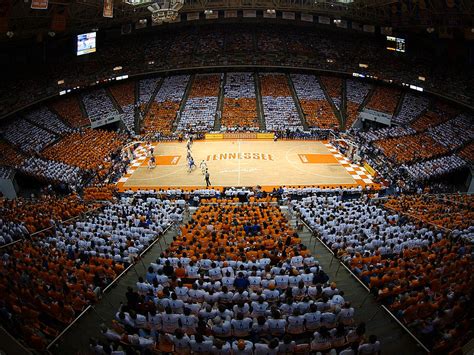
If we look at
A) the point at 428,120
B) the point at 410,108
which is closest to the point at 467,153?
the point at 428,120

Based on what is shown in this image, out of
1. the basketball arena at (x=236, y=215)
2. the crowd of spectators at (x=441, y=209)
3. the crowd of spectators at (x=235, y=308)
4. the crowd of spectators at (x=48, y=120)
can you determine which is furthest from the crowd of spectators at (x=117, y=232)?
the crowd of spectators at (x=48, y=120)

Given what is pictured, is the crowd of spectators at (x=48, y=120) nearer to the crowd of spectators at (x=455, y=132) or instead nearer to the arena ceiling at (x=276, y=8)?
the arena ceiling at (x=276, y=8)

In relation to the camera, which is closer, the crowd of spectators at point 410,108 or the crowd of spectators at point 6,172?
the crowd of spectators at point 6,172

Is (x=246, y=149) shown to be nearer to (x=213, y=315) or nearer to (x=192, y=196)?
(x=192, y=196)

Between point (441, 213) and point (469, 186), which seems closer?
point (441, 213)

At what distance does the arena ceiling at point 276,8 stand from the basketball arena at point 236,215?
10.9 inches

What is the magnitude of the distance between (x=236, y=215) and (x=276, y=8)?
3630 cm

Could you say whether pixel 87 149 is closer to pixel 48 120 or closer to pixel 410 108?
pixel 48 120

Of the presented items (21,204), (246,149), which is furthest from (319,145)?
(21,204)

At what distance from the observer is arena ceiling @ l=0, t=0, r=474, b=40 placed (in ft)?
113

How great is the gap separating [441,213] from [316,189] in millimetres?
10029

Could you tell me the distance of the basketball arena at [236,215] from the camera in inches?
390

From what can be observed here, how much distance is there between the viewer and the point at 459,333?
8945 mm

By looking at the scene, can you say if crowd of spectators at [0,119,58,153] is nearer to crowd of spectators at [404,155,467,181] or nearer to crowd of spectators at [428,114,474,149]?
crowd of spectators at [404,155,467,181]
